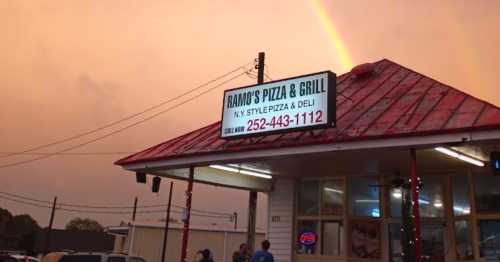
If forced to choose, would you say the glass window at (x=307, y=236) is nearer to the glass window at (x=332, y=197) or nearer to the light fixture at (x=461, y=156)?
the glass window at (x=332, y=197)

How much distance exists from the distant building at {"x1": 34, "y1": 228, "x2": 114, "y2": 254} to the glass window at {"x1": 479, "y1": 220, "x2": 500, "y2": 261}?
56.4m

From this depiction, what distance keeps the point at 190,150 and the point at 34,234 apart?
5763 centimetres

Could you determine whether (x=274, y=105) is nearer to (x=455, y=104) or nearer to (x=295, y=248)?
(x=455, y=104)

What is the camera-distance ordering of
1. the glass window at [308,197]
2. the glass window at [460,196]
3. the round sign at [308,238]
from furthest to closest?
the glass window at [308,197], the round sign at [308,238], the glass window at [460,196]

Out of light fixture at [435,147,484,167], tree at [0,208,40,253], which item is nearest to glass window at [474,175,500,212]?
light fixture at [435,147,484,167]

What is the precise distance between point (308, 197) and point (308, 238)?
52.8 inches

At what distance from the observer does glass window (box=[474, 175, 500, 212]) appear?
41.0 feet

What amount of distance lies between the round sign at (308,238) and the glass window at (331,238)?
0.27 m

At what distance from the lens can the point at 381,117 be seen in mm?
11297

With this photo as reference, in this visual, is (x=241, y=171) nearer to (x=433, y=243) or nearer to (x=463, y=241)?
(x=433, y=243)

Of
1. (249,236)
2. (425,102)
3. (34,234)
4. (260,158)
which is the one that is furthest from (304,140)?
(34,234)

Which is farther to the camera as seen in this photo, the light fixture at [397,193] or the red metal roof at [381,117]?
the light fixture at [397,193]

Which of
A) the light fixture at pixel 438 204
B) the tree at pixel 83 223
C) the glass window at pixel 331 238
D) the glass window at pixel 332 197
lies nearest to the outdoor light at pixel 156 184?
the glass window at pixel 332 197

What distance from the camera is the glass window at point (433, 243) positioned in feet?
43.6
